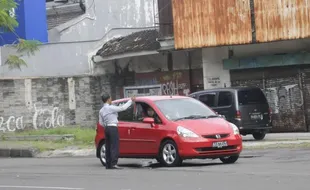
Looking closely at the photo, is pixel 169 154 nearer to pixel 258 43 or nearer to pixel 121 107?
pixel 121 107

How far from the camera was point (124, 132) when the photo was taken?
1750 centimetres

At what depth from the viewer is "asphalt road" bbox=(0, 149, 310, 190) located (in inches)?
478

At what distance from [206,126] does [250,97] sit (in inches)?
360

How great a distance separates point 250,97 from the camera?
81.5 ft

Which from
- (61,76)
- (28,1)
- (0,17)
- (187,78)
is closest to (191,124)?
(0,17)

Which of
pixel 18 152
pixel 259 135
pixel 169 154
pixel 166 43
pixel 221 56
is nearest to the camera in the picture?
pixel 169 154

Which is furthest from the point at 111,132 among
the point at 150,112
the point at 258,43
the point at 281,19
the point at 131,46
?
the point at 131,46

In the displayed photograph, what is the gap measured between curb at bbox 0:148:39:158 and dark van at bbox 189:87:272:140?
6.28 metres

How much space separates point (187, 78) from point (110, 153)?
16.4 metres

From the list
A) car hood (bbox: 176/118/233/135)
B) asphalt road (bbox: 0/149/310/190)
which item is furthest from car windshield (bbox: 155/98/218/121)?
asphalt road (bbox: 0/149/310/190)

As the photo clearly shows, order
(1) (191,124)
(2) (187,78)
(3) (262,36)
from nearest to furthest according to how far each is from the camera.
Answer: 1. (1) (191,124)
2. (3) (262,36)
3. (2) (187,78)

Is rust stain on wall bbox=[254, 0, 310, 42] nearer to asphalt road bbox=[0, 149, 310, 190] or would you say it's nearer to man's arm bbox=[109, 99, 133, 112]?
asphalt road bbox=[0, 149, 310, 190]

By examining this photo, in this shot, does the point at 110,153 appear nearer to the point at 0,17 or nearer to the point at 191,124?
the point at 191,124

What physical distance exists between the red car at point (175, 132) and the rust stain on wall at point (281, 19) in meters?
10.7
